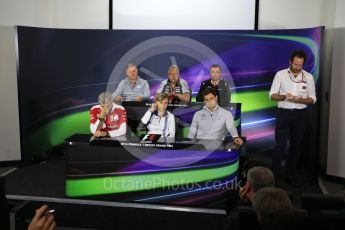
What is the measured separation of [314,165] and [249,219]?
2.85 metres

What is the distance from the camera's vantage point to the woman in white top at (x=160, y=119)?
4.34 m

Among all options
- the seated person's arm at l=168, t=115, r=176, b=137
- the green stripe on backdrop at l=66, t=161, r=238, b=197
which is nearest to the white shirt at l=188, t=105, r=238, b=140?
the seated person's arm at l=168, t=115, r=176, b=137

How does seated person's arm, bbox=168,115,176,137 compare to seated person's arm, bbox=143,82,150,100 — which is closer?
seated person's arm, bbox=168,115,176,137

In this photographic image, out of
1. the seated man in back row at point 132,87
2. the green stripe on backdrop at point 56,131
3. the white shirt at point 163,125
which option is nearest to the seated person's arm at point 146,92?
the seated man in back row at point 132,87

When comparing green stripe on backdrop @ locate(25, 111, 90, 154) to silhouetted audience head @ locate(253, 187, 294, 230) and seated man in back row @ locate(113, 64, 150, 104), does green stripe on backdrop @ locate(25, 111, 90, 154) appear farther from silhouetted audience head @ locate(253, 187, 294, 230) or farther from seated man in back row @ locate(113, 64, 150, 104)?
silhouetted audience head @ locate(253, 187, 294, 230)

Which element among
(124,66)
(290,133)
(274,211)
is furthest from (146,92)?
(274,211)

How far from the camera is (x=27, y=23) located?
573cm

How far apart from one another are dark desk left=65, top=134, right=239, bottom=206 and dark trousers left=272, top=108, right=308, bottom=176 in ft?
3.73

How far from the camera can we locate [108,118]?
4598 mm

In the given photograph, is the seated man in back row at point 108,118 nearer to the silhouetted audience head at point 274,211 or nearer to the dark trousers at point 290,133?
the dark trousers at point 290,133

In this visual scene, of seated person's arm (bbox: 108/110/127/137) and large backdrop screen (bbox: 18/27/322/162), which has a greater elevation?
large backdrop screen (bbox: 18/27/322/162)

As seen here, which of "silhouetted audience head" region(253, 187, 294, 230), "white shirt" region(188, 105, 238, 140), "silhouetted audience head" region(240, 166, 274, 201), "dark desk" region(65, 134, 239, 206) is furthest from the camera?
"white shirt" region(188, 105, 238, 140)

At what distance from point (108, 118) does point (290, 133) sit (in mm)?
2136

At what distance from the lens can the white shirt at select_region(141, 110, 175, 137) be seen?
441 cm
